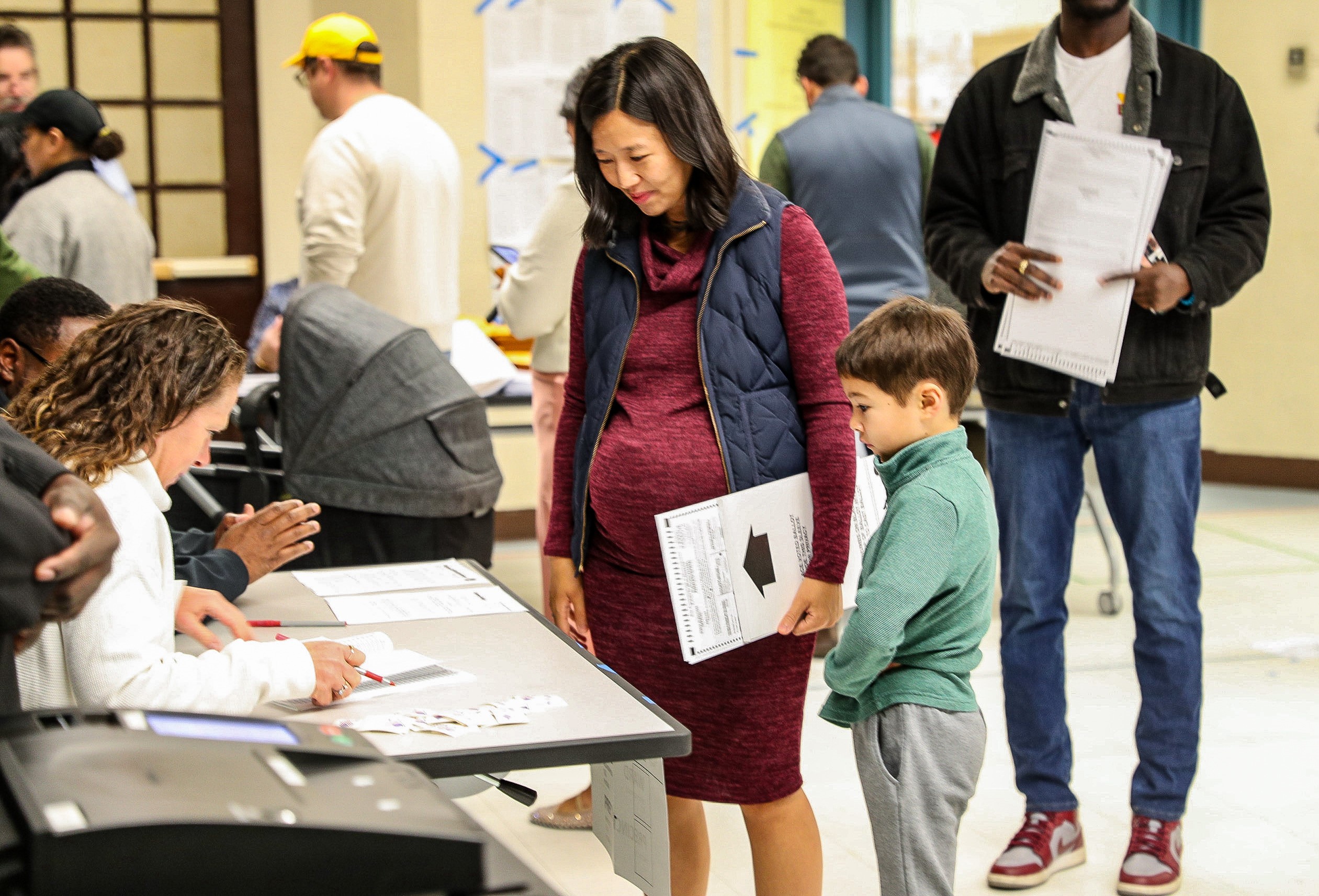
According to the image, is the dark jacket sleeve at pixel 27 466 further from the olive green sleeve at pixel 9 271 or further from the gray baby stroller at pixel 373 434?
the olive green sleeve at pixel 9 271

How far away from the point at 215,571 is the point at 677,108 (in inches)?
38.5

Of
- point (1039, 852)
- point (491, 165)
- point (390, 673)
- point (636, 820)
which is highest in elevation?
point (491, 165)

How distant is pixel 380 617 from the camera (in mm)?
2086

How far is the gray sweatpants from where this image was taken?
1.92 metres

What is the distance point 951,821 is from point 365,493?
5.31 ft

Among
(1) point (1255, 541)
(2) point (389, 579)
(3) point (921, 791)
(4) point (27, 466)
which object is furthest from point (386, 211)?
(1) point (1255, 541)

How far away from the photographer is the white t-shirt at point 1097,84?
2.58 m

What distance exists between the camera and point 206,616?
2049mm


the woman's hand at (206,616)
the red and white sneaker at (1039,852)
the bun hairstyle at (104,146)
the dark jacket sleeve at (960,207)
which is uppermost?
the bun hairstyle at (104,146)

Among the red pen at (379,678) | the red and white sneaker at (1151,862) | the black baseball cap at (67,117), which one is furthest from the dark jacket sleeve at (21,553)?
the black baseball cap at (67,117)

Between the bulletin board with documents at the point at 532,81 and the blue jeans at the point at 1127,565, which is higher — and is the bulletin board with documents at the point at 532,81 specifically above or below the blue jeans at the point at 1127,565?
above

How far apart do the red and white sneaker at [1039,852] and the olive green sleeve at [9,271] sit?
2384 mm

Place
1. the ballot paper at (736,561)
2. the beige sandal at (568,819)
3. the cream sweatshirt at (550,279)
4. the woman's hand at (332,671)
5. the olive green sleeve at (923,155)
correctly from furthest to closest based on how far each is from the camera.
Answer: the olive green sleeve at (923,155)
the cream sweatshirt at (550,279)
the beige sandal at (568,819)
the ballot paper at (736,561)
the woman's hand at (332,671)

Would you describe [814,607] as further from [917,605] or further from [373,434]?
[373,434]
